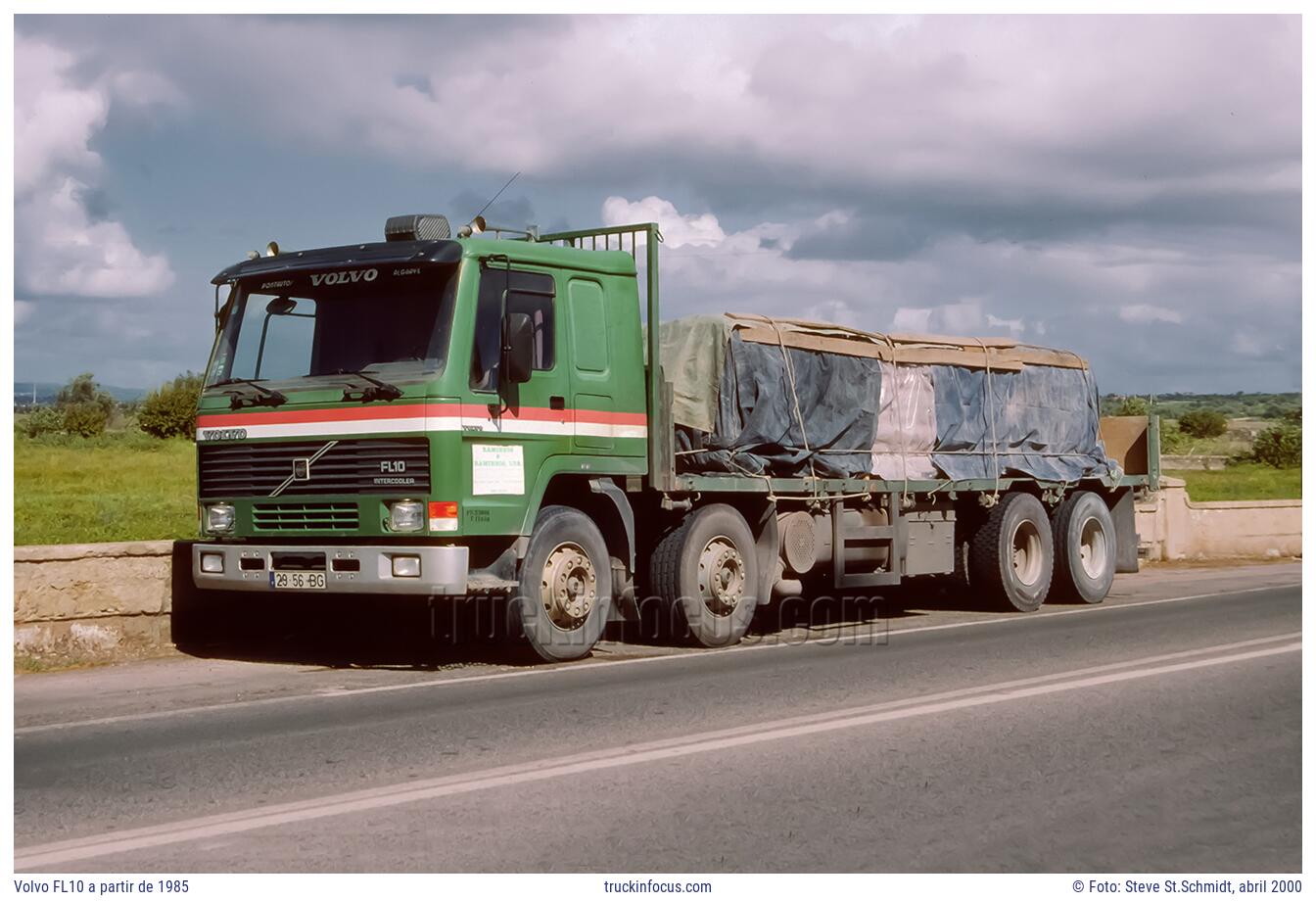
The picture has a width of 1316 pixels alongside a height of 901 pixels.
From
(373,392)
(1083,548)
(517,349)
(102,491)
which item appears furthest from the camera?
(102,491)

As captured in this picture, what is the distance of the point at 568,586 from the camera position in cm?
1199

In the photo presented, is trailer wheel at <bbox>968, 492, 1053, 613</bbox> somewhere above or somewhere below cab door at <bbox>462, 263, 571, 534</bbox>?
below

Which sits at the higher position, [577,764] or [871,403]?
[871,403]

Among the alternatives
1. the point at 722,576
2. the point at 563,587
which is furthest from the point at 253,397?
the point at 722,576

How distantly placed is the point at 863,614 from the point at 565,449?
582 cm

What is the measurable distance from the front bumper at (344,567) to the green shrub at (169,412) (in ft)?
184

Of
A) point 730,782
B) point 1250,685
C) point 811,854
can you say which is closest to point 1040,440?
point 1250,685

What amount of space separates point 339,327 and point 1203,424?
104656 millimetres

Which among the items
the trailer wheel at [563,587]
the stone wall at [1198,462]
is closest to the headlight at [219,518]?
the trailer wheel at [563,587]

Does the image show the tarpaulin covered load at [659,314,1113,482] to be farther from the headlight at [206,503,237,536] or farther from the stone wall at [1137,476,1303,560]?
the stone wall at [1137,476,1303,560]

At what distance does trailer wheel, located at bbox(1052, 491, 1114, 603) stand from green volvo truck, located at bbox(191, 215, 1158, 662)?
497 centimetres

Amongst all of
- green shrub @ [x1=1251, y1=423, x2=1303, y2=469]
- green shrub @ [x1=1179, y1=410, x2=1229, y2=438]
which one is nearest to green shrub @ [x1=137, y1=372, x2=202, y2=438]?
green shrub @ [x1=1251, y1=423, x2=1303, y2=469]

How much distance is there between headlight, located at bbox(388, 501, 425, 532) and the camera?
11148 mm
